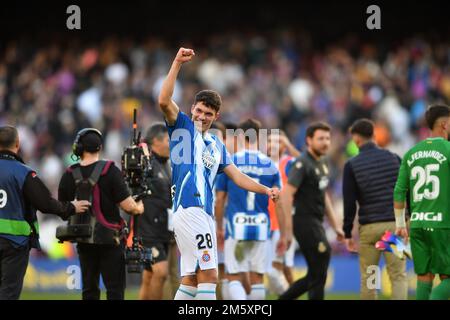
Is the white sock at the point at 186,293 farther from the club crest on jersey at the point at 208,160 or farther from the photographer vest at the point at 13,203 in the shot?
the photographer vest at the point at 13,203

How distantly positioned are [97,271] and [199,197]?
2.42 m

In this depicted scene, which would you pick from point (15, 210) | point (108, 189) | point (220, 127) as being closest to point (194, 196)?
point (108, 189)

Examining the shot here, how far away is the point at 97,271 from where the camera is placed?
10.5m

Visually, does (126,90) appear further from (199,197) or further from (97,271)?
(199,197)

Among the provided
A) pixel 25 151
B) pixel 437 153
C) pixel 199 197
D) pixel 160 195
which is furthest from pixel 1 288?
pixel 25 151

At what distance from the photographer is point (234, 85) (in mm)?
25609

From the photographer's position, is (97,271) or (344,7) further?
(344,7)

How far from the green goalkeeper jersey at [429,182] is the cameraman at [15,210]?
393 cm

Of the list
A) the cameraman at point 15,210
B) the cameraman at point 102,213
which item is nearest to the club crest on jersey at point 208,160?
the cameraman at point 102,213

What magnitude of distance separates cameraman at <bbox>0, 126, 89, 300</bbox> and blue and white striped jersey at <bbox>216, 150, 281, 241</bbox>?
319 cm

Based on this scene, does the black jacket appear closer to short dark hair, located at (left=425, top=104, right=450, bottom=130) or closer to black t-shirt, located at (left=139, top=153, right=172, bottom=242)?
short dark hair, located at (left=425, top=104, right=450, bottom=130)

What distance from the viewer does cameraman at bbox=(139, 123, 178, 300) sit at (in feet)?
38.4

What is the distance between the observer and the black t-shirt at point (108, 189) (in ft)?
33.4

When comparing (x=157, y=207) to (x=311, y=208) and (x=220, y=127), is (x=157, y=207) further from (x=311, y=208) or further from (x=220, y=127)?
(x=311, y=208)
